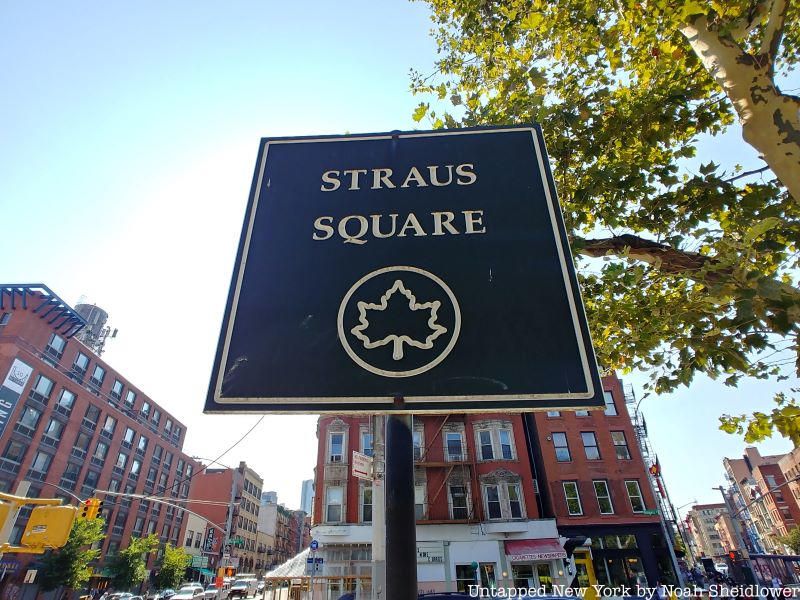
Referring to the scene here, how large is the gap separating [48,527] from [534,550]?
22.2 metres

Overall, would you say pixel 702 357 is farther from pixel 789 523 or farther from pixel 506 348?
pixel 789 523

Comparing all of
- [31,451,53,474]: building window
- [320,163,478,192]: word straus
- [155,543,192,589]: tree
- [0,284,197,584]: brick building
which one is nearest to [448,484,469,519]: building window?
[0,284,197,584]: brick building

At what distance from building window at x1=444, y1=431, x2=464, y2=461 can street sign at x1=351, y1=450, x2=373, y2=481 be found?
51.4 ft

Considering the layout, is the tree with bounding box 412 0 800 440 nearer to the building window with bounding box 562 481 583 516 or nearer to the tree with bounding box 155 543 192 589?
the building window with bounding box 562 481 583 516

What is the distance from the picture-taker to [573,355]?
5.72ft

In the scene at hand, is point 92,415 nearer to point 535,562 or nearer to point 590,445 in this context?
point 535,562

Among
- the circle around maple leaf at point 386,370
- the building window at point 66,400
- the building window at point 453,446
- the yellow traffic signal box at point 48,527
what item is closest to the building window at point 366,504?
the building window at point 453,446

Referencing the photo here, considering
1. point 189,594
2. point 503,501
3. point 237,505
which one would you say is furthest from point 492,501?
point 237,505

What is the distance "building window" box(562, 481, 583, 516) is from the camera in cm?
2473

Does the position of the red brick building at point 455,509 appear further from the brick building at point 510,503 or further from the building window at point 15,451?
the building window at point 15,451

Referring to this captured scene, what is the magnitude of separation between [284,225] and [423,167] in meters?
0.84

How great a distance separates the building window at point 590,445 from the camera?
2633 cm

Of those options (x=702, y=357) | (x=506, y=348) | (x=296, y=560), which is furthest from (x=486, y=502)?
(x=506, y=348)

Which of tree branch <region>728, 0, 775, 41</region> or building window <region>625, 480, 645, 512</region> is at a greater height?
tree branch <region>728, 0, 775, 41</region>
